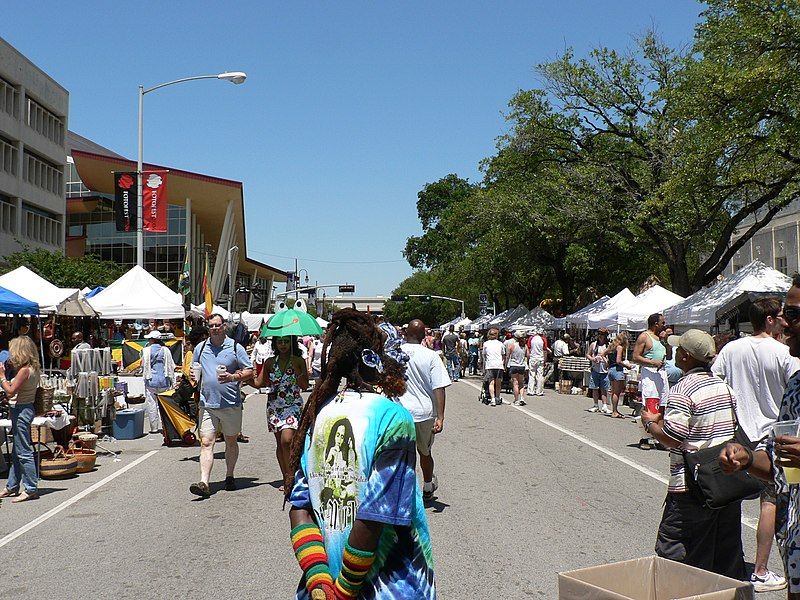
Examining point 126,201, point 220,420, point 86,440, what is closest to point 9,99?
point 126,201

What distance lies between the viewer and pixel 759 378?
249 inches

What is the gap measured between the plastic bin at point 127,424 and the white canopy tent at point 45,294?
445 centimetres

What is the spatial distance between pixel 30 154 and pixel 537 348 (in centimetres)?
3645

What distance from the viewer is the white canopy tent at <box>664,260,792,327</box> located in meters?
17.9

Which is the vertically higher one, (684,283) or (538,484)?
(684,283)

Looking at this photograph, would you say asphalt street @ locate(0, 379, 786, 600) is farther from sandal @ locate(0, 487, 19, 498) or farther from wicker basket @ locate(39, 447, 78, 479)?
sandal @ locate(0, 487, 19, 498)

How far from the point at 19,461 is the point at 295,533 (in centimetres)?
724

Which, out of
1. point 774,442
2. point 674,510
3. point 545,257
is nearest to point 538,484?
point 674,510

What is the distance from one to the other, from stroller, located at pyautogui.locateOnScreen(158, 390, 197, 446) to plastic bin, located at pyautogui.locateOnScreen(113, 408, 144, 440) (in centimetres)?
131

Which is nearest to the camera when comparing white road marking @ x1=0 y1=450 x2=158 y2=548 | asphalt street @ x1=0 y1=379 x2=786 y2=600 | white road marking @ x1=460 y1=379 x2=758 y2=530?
asphalt street @ x1=0 y1=379 x2=786 y2=600

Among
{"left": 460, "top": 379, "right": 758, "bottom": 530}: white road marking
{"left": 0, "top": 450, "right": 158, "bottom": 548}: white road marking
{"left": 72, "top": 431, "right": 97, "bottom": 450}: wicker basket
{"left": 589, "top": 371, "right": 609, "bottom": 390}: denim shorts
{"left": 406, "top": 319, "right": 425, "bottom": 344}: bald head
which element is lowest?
{"left": 0, "top": 450, "right": 158, "bottom": 548}: white road marking

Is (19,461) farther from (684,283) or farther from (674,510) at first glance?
(684,283)

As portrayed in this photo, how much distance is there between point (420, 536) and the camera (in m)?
2.75

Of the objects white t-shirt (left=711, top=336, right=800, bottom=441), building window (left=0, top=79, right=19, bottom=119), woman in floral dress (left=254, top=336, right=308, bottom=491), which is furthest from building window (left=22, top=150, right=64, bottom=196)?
white t-shirt (left=711, top=336, right=800, bottom=441)
